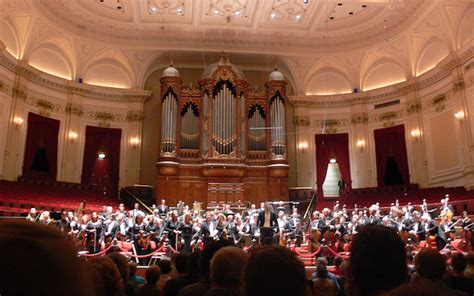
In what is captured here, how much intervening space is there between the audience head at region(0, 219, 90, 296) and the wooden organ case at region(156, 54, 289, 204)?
14442 millimetres

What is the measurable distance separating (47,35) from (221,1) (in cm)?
651

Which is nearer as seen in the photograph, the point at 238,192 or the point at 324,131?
the point at 238,192

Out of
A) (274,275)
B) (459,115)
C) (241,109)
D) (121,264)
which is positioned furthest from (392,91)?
(274,275)

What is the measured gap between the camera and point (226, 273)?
1.82 m

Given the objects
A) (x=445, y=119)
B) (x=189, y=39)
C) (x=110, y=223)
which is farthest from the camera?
(x=189, y=39)

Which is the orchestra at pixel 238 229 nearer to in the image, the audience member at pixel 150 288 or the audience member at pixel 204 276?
the audience member at pixel 150 288

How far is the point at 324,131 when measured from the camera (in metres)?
17.4

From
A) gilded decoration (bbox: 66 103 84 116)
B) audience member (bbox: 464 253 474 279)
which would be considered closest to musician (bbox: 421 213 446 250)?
audience member (bbox: 464 253 474 279)

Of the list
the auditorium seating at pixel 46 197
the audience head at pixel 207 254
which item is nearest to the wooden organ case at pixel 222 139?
the auditorium seating at pixel 46 197

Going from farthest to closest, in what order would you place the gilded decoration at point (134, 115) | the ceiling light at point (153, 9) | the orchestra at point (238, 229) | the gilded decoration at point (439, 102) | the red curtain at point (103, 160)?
the gilded decoration at point (134, 115) → the red curtain at point (103, 160) → the ceiling light at point (153, 9) → the gilded decoration at point (439, 102) → the orchestra at point (238, 229)

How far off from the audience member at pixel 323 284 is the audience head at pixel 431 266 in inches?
50.6

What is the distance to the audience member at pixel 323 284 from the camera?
399 cm

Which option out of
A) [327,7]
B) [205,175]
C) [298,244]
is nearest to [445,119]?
[327,7]

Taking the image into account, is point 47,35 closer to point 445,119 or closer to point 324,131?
point 324,131
